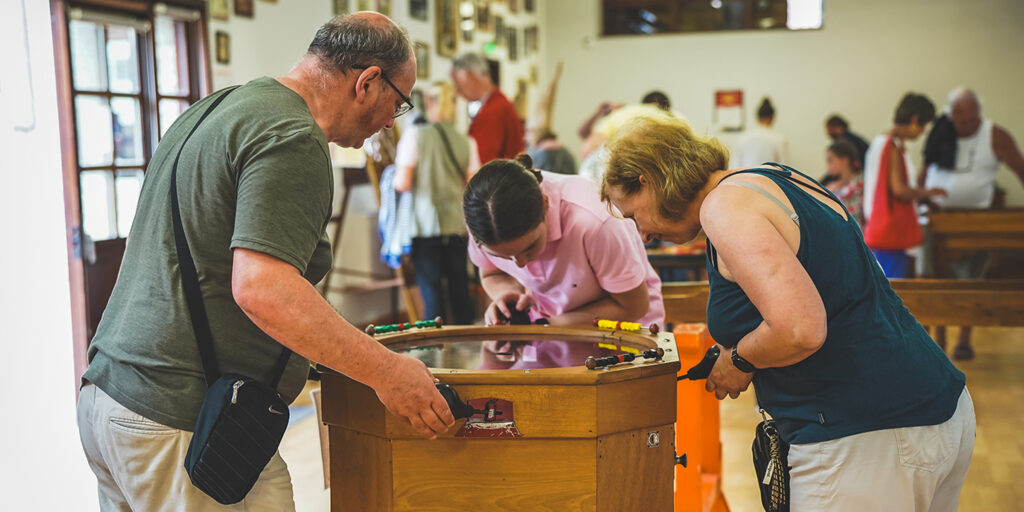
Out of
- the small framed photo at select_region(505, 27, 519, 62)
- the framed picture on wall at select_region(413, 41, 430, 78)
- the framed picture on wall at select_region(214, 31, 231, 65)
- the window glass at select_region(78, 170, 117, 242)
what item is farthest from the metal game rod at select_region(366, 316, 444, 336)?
the small framed photo at select_region(505, 27, 519, 62)

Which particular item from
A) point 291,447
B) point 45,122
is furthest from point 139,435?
point 291,447

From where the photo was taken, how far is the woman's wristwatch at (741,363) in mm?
1592

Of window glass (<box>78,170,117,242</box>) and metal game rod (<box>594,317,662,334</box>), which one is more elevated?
window glass (<box>78,170,117,242</box>)

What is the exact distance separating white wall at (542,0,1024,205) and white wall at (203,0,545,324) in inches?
120

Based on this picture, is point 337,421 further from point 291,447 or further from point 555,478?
point 291,447

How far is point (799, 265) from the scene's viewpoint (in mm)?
1404

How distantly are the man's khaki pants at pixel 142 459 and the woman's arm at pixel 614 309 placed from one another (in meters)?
1.06

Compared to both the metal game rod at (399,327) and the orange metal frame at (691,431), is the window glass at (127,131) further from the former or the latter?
the orange metal frame at (691,431)

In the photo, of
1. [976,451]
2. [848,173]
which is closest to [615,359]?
[976,451]

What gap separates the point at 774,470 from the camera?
1.67 meters

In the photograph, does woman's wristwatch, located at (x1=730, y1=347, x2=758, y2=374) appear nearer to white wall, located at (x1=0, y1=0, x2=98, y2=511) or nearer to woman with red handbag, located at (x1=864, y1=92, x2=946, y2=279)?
white wall, located at (x1=0, y1=0, x2=98, y2=511)

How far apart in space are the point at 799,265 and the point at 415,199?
3.72 m

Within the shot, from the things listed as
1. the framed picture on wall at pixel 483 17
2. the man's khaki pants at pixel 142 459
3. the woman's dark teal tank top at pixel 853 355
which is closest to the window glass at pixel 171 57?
the man's khaki pants at pixel 142 459

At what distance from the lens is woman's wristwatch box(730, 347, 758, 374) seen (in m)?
1.59
